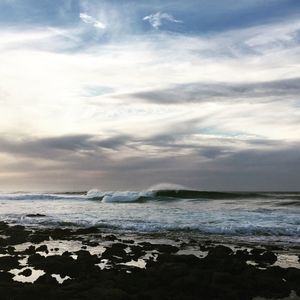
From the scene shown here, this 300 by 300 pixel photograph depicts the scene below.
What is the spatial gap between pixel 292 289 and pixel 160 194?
172 feet

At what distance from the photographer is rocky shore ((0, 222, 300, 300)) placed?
951 cm

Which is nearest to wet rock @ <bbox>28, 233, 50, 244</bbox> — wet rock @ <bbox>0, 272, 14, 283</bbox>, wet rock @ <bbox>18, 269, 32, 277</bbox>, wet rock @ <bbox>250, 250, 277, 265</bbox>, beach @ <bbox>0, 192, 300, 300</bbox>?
beach @ <bbox>0, 192, 300, 300</bbox>

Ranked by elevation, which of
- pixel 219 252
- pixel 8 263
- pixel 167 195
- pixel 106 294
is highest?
pixel 167 195

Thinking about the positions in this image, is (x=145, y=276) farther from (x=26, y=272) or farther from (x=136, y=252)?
(x=136, y=252)

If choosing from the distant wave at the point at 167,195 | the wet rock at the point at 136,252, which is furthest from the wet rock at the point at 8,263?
the distant wave at the point at 167,195

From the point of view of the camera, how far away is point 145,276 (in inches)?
429

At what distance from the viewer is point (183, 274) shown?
10852 mm

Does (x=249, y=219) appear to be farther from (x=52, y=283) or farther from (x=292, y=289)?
(x=52, y=283)

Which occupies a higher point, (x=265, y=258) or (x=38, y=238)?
(x=38, y=238)

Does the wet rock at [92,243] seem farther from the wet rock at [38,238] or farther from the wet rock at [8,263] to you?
the wet rock at [8,263]

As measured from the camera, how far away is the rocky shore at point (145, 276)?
951 centimetres

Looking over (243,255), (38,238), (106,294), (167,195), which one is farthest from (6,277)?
(167,195)

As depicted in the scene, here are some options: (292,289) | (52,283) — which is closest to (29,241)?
(52,283)

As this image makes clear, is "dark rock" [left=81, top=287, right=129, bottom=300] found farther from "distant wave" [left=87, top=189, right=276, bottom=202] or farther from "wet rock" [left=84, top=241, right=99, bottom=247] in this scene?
"distant wave" [left=87, top=189, right=276, bottom=202]
